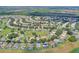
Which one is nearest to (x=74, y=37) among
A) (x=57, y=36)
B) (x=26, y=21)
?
(x=57, y=36)

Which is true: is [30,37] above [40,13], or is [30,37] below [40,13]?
below

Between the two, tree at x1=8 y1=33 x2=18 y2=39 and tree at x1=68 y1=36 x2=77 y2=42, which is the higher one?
tree at x1=8 y1=33 x2=18 y2=39

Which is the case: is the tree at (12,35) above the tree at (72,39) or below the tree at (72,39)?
above

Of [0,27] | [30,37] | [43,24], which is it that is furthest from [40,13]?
[0,27]

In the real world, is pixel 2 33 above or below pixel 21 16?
below
